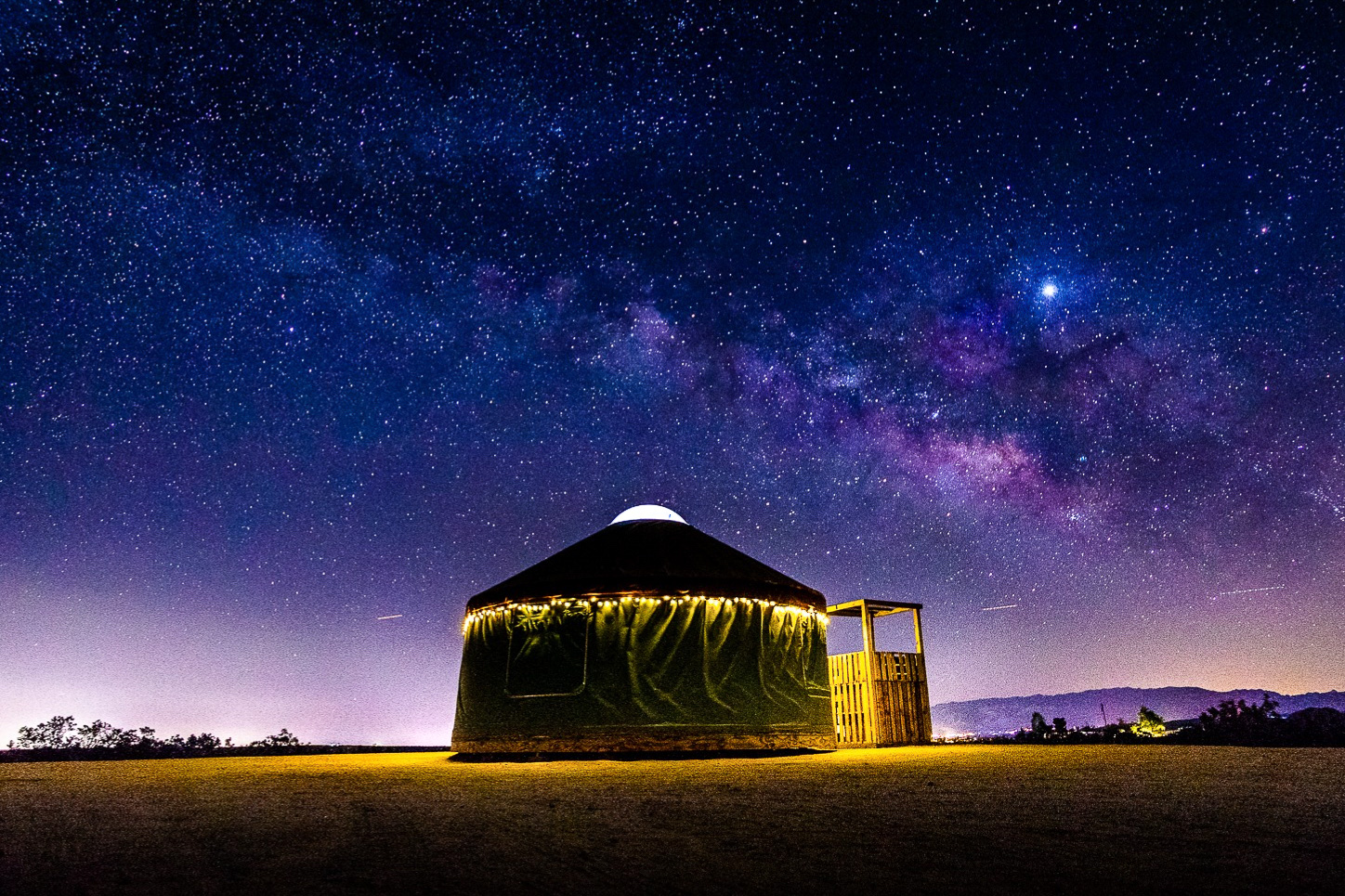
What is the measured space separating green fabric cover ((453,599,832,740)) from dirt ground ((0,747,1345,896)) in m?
2.81

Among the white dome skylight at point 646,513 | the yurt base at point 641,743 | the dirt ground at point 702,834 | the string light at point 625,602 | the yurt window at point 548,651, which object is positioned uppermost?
the white dome skylight at point 646,513

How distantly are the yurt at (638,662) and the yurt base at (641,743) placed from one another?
0.04ft

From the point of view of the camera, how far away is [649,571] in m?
8.43

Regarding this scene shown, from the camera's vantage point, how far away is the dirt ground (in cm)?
201

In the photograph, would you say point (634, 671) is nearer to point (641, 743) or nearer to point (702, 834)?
point (641, 743)

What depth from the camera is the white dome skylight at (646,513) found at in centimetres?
1042

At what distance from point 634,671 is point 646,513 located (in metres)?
2.91

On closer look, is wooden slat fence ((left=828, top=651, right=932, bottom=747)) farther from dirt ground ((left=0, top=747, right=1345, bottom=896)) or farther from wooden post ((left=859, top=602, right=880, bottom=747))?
dirt ground ((left=0, top=747, right=1345, bottom=896))

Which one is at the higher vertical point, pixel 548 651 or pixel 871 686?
pixel 548 651

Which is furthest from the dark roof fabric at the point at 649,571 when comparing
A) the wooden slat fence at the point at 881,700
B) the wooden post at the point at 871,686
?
the wooden slat fence at the point at 881,700

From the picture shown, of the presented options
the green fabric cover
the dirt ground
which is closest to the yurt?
the green fabric cover

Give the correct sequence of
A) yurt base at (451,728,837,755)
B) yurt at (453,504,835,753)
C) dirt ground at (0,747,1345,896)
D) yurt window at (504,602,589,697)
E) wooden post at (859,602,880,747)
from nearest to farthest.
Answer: dirt ground at (0,747,1345,896) → yurt base at (451,728,837,755) → yurt at (453,504,835,753) → yurt window at (504,602,589,697) → wooden post at (859,602,880,747)

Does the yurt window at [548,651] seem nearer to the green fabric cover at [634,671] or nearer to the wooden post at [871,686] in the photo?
the green fabric cover at [634,671]

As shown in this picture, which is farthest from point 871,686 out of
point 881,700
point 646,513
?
point 646,513
